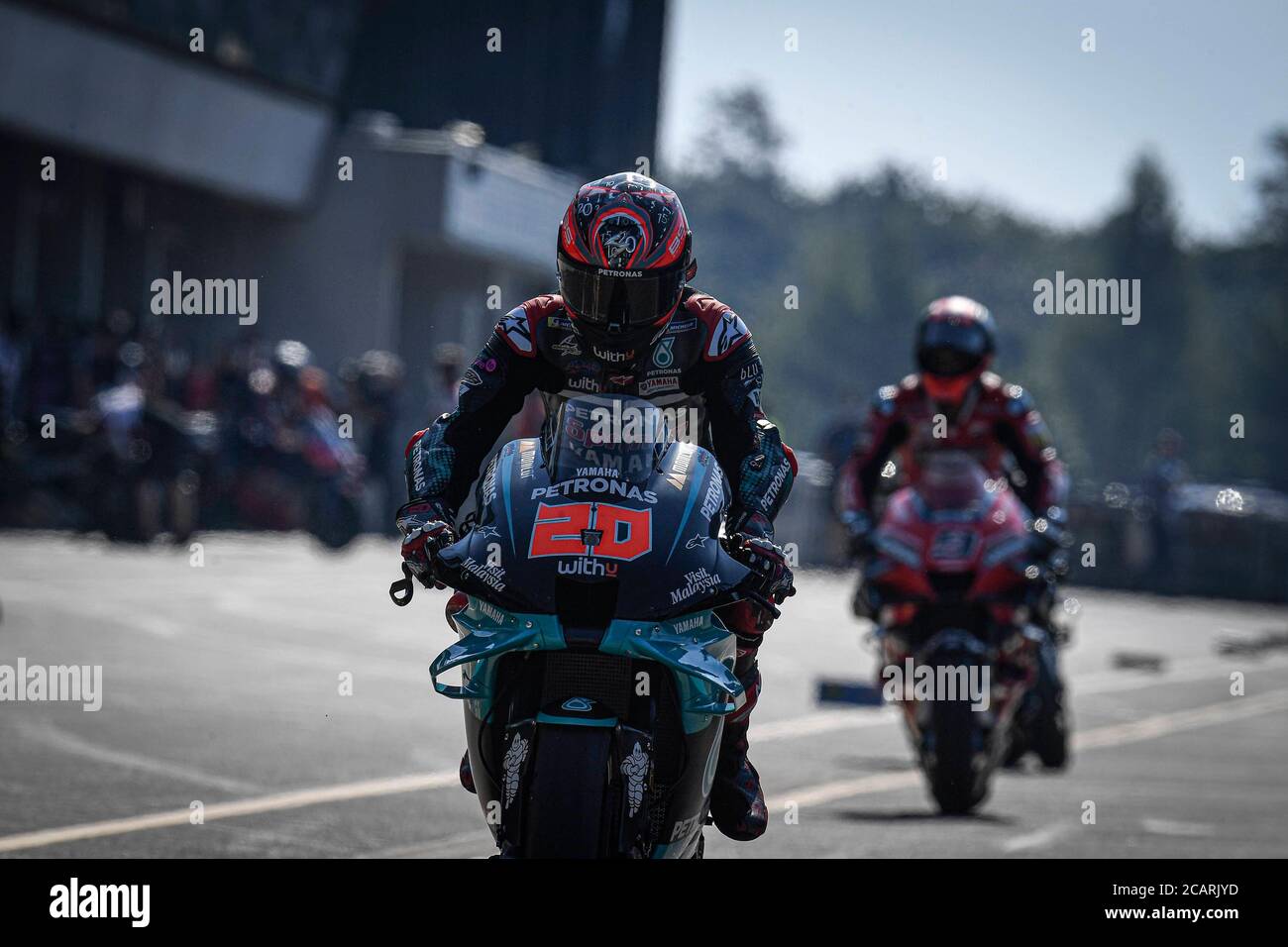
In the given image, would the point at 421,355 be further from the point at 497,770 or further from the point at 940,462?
the point at 497,770

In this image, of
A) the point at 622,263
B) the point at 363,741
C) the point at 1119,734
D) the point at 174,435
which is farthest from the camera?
the point at 174,435

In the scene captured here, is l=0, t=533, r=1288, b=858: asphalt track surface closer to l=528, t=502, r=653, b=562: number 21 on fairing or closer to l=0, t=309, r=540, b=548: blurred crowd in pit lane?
l=0, t=309, r=540, b=548: blurred crowd in pit lane

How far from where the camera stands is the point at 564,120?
35.9m

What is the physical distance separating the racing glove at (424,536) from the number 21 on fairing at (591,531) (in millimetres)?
305

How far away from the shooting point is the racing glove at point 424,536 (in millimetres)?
5531

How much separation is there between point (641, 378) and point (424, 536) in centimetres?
76

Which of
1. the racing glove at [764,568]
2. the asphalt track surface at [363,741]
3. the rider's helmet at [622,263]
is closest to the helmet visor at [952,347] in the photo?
the asphalt track surface at [363,741]

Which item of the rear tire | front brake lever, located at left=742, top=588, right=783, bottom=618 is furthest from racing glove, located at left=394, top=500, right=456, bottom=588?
front brake lever, located at left=742, top=588, right=783, bottom=618

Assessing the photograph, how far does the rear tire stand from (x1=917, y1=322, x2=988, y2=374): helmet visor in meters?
5.77

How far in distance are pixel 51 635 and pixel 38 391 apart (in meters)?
8.42

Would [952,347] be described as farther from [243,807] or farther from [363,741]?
[243,807]

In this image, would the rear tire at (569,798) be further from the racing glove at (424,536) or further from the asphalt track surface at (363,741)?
the asphalt track surface at (363,741)

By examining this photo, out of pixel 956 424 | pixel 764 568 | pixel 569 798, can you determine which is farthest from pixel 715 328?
pixel 956 424

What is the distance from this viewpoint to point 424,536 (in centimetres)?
555
